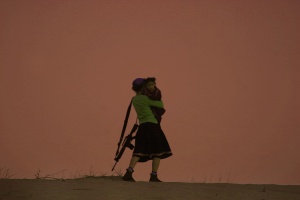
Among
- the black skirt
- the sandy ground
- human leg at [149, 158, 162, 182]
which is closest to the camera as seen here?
the sandy ground

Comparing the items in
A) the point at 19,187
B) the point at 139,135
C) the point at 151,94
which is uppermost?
the point at 151,94

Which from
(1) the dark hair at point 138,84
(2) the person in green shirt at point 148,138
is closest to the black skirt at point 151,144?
(2) the person in green shirt at point 148,138

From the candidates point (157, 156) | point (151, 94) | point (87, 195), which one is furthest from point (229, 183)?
point (87, 195)

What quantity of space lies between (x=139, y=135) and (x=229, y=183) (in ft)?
6.29

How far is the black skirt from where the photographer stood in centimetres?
996

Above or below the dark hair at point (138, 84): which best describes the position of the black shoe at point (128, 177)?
below

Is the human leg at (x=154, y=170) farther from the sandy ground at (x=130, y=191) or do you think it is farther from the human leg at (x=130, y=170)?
the sandy ground at (x=130, y=191)

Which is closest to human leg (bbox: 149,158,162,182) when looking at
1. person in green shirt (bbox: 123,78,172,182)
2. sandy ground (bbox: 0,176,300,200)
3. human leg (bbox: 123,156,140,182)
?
person in green shirt (bbox: 123,78,172,182)

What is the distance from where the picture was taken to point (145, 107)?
10.1 meters

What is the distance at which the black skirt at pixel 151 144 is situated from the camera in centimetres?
996

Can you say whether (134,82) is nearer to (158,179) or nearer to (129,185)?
(158,179)

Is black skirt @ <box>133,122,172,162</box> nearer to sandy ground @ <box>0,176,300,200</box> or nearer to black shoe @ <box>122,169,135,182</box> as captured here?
black shoe @ <box>122,169,135,182</box>

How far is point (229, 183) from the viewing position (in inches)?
360

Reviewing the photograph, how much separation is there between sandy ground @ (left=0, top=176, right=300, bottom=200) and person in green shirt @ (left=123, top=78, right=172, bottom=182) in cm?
151
